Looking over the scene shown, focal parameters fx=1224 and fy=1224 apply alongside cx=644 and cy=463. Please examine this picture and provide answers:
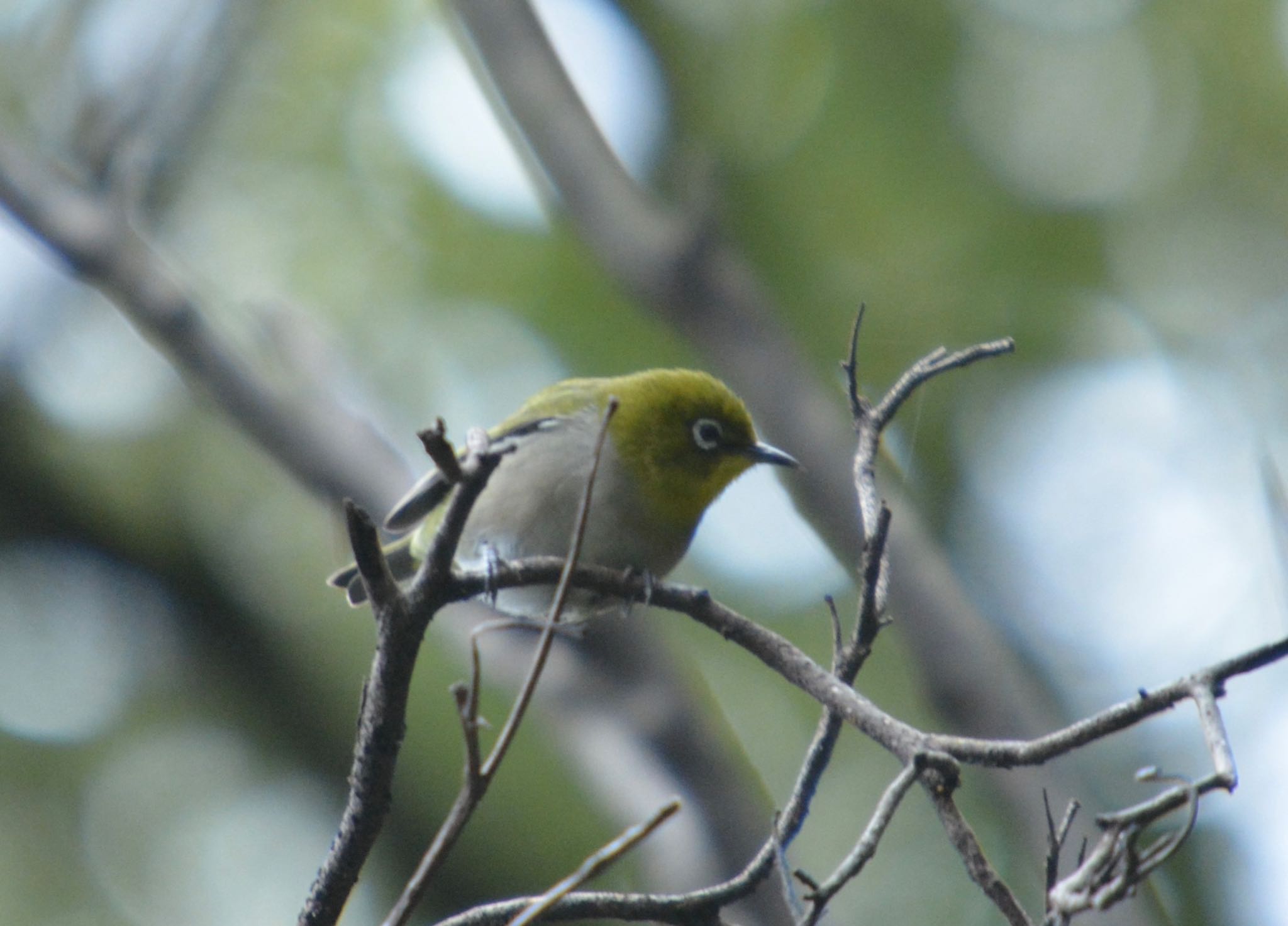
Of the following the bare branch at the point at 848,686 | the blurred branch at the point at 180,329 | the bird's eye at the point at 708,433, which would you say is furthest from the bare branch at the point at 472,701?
the blurred branch at the point at 180,329

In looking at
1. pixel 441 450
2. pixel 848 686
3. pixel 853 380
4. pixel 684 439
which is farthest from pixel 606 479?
pixel 441 450

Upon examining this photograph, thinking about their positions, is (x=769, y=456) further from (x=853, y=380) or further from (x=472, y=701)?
(x=472, y=701)

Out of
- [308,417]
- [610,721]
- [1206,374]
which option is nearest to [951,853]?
[610,721]

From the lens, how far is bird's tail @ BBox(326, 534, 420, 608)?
223 inches

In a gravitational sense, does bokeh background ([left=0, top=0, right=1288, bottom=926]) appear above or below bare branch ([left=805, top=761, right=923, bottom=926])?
above

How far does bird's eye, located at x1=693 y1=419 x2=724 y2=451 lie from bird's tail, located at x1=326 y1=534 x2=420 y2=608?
5.18 ft

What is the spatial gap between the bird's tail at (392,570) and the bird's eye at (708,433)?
1.58 meters

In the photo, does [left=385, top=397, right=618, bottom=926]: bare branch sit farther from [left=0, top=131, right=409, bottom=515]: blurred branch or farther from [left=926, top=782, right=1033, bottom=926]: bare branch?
[left=0, top=131, right=409, bottom=515]: blurred branch

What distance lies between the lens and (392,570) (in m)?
5.72

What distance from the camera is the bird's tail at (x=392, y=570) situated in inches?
223

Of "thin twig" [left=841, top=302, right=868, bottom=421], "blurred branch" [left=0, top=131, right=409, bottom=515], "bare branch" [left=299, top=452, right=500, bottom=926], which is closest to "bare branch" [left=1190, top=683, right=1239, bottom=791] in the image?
"thin twig" [left=841, top=302, right=868, bottom=421]

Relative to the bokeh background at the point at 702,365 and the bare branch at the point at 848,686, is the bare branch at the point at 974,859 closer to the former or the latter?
Answer: the bare branch at the point at 848,686

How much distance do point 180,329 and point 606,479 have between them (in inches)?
175

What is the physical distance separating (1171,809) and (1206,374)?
8404 mm
